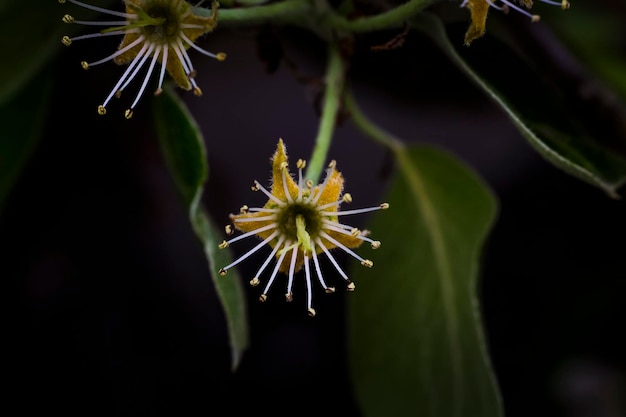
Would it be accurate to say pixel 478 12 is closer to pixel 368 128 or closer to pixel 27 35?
pixel 368 128

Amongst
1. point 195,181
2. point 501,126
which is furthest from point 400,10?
point 501,126

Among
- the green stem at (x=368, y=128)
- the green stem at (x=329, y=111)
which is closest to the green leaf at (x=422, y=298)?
the green stem at (x=368, y=128)

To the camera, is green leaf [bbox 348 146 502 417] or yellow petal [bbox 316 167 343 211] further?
green leaf [bbox 348 146 502 417]

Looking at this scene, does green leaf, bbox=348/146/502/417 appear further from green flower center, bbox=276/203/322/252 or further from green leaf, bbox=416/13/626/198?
green flower center, bbox=276/203/322/252

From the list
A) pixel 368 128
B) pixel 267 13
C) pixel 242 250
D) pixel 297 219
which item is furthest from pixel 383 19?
pixel 242 250

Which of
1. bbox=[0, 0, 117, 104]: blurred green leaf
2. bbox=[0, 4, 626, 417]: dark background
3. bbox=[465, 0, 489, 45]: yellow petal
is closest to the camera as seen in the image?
bbox=[465, 0, 489, 45]: yellow petal

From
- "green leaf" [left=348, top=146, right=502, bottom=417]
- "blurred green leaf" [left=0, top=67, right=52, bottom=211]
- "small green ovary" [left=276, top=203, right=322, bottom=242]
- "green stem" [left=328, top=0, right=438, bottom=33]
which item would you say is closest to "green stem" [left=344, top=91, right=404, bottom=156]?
"green leaf" [left=348, top=146, right=502, bottom=417]
